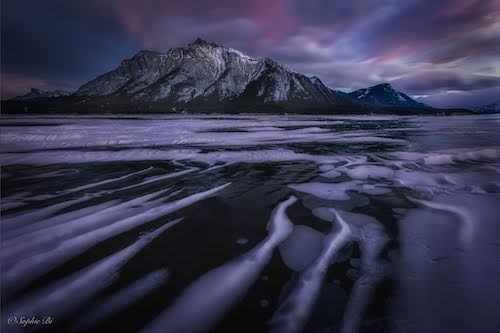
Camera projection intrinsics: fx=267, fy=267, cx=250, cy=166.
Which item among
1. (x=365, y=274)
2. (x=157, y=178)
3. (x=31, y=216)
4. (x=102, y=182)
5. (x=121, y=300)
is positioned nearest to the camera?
(x=121, y=300)

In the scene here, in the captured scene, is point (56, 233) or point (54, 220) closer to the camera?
point (56, 233)

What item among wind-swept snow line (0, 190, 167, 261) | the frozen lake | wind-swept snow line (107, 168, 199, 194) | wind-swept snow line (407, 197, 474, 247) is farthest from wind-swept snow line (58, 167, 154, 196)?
wind-swept snow line (407, 197, 474, 247)

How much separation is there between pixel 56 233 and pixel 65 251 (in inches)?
28.6

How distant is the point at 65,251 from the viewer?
12.8 ft

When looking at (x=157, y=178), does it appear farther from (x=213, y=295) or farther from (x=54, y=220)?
(x=213, y=295)

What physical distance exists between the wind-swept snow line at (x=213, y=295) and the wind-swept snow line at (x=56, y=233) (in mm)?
2487

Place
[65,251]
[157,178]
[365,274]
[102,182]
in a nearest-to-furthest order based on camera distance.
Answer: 1. [365,274]
2. [65,251]
3. [102,182]
4. [157,178]

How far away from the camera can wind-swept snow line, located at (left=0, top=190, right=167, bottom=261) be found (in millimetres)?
3859

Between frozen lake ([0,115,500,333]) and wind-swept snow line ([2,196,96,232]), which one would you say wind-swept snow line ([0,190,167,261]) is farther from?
wind-swept snow line ([2,196,96,232])

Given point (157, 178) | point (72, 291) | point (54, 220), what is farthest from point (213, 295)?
point (157, 178)

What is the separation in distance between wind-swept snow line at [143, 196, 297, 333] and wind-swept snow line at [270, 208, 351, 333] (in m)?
0.52

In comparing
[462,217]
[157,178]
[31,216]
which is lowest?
[157,178]

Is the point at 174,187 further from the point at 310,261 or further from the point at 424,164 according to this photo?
the point at 424,164

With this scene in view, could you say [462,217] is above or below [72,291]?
above
